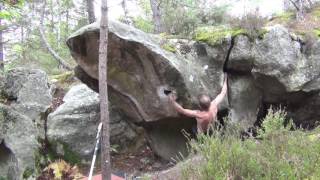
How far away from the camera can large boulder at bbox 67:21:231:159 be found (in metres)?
9.56

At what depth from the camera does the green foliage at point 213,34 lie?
10570mm

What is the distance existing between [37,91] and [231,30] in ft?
17.9

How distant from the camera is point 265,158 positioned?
466 centimetres

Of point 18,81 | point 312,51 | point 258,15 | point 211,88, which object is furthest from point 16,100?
point 312,51

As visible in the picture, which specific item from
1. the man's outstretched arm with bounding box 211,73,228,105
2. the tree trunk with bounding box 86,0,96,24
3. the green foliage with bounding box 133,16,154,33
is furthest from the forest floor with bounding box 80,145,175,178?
the green foliage with bounding box 133,16,154,33

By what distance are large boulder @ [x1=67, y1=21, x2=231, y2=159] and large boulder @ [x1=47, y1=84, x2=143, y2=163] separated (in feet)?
3.08

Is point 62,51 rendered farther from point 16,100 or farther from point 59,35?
point 16,100

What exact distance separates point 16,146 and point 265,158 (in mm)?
6781

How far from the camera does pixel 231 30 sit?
10852 millimetres

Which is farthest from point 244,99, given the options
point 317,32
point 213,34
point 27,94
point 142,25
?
point 142,25

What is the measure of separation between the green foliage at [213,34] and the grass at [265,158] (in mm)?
5518

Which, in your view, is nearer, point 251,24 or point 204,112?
point 204,112

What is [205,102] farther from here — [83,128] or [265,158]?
[265,158]

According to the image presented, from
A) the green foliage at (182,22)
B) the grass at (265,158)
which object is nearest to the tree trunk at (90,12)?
the green foliage at (182,22)
